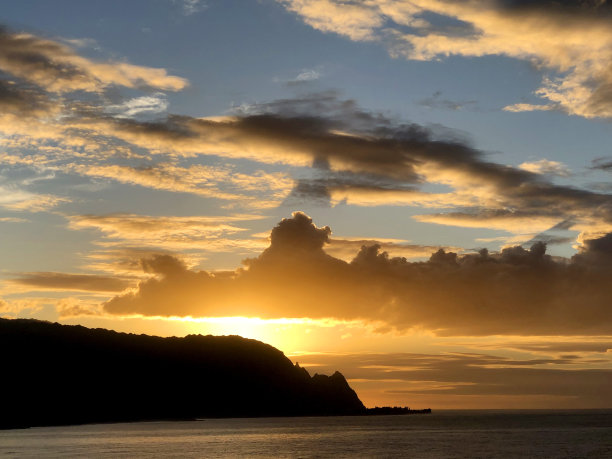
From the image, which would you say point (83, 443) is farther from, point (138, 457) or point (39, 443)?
point (138, 457)

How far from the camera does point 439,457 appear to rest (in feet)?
491

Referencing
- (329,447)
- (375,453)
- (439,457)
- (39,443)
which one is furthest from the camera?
(39,443)

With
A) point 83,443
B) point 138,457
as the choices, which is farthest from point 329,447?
point 83,443

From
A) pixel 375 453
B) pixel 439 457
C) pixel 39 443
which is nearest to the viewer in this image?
pixel 439 457

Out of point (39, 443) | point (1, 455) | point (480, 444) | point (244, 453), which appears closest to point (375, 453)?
point (244, 453)

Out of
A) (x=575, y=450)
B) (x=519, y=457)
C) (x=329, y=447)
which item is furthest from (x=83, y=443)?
(x=575, y=450)

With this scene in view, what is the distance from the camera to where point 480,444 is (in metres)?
191

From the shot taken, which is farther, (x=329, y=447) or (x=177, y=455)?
(x=329, y=447)

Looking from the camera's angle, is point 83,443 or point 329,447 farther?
point 83,443

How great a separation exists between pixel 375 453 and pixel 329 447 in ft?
80.9

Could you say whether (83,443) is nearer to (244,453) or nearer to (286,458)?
(244,453)

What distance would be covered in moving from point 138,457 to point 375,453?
5392 cm

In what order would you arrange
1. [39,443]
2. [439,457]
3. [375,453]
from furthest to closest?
[39,443] < [375,453] < [439,457]

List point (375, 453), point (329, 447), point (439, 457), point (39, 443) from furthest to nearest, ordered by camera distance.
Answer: point (39, 443), point (329, 447), point (375, 453), point (439, 457)
